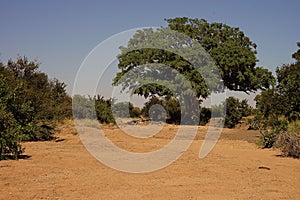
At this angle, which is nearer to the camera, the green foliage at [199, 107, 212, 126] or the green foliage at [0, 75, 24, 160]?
the green foliage at [0, 75, 24, 160]

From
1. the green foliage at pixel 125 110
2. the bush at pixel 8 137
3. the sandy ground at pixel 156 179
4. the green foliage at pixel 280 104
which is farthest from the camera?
the green foliage at pixel 125 110

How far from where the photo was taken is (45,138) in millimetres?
20859

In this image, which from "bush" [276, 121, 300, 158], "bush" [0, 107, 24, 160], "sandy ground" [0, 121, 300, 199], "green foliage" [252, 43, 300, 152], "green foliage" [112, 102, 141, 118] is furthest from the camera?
"green foliage" [112, 102, 141, 118]

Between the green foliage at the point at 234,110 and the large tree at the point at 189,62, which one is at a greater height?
the large tree at the point at 189,62

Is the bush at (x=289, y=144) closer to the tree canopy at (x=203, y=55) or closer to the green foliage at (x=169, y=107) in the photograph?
the tree canopy at (x=203, y=55)

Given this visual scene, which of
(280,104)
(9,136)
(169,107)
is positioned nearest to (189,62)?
(169,107)

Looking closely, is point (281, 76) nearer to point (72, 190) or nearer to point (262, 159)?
point (262, 159)

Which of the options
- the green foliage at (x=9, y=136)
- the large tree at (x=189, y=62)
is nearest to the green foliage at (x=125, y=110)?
the large tree at (x=189, y=62)

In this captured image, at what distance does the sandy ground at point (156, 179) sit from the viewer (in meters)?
7.66

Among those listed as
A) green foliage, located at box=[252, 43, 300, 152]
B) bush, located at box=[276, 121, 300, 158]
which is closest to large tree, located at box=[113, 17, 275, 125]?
green foliage, located at box=[252, 43, 300, 152]

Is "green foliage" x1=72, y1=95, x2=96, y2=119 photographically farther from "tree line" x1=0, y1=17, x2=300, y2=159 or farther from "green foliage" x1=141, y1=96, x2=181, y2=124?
"green foliage" x1=141, y1=96, x2=181, y2=124

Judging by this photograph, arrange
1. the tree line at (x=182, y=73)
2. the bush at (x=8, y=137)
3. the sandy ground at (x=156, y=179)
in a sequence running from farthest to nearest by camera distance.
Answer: the tree line at (x=182, y=73)
the bush at (x=8, y=137)
the sandy ground at (x=156, y=179)

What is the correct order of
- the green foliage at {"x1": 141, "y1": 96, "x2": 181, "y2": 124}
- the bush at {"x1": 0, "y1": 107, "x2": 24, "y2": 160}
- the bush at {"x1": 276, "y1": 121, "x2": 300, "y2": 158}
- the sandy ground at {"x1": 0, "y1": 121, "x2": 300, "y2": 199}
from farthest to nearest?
the green foliage at {"x1": 141, "y1": 96, "x2": 181, "y2": 124}, the bush at {"x1": 276, "y1": 121, "x2": 300, "y2": 158}, the bush at {"x1": 0, "y1": 107, "x2": 24, "y2": 160}, the sandy ground at {"x1": 0, "y1": 121, "x2": 300, "y2": 199}

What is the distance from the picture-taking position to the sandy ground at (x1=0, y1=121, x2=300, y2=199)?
7664mm
